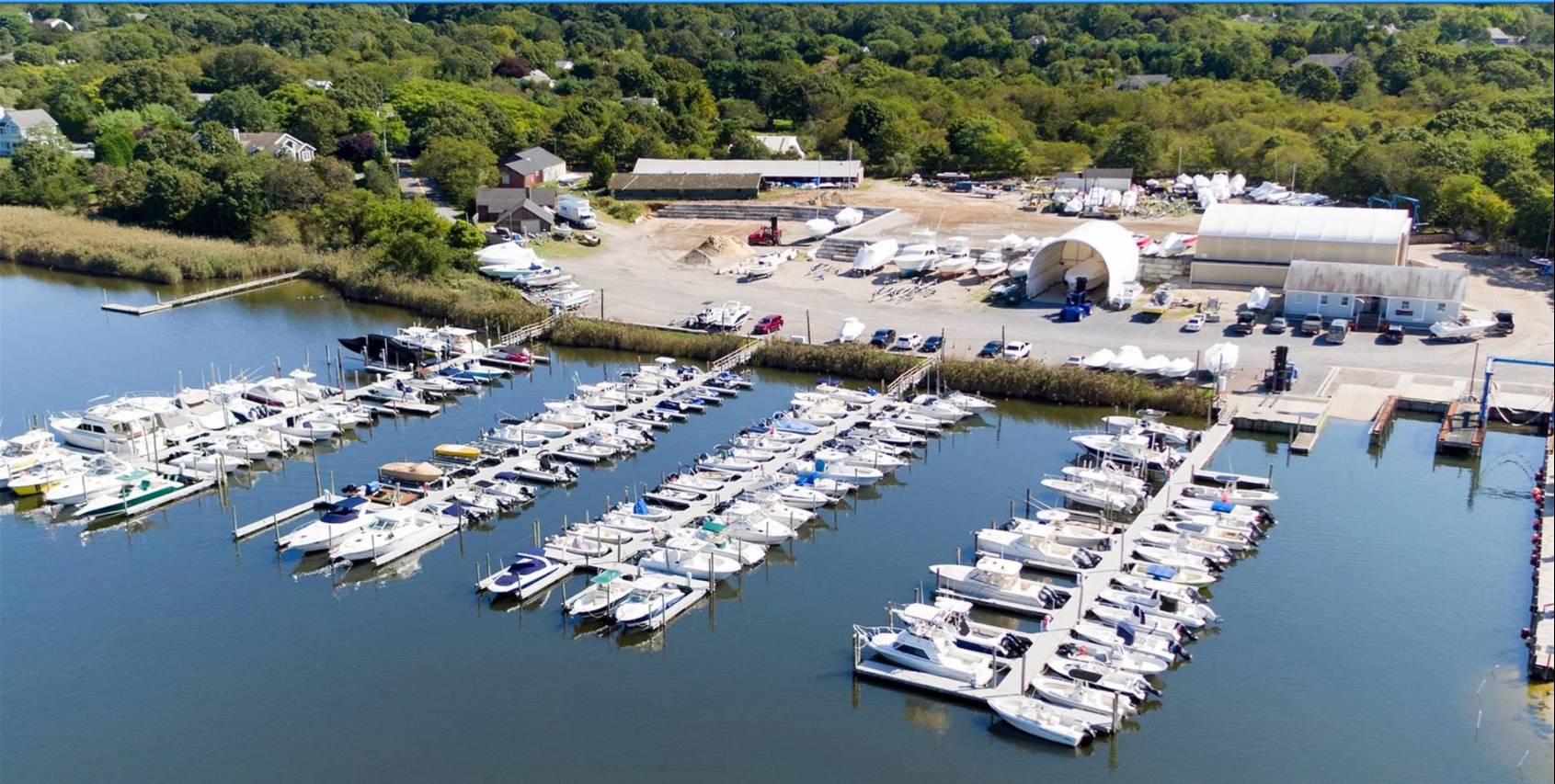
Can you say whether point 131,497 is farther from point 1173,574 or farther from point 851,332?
point 1173,574

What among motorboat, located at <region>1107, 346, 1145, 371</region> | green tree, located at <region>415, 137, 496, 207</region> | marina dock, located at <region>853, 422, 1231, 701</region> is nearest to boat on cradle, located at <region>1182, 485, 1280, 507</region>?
marina dock, located at <region>853, 422, 1231, 701</region>

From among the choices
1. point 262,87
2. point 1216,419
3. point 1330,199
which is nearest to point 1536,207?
point 1330,199

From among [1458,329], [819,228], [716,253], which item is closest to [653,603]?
[1458,329]

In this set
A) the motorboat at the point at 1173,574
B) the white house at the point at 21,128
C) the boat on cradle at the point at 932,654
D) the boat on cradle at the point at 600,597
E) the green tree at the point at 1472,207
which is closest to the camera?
the boat on cradle at the point at 932,654

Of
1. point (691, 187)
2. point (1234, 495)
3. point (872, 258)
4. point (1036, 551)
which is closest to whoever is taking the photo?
point (1036, 551)

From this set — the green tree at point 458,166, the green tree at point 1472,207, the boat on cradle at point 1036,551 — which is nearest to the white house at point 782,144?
the green tree at point 458,166

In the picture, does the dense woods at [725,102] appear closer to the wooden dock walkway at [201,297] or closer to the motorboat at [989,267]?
the wooden dock walkway at [201,297]
